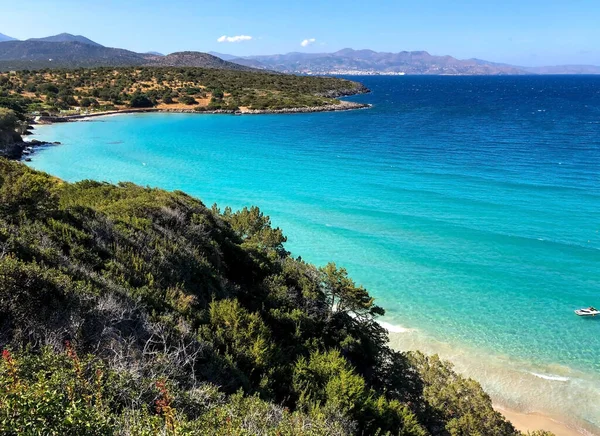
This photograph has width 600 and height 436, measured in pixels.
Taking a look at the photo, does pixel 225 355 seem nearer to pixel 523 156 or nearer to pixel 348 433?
pixel 348 433

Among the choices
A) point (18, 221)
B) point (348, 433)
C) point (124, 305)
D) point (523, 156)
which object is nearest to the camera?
point (348, 433)

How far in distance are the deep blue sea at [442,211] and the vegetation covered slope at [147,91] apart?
22430 millimetres

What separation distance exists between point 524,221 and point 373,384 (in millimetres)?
23904

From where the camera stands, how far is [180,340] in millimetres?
8414

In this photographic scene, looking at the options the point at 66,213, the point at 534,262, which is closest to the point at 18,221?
the point at 66,213

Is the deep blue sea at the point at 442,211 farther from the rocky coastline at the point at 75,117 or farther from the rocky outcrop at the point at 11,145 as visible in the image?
the rocky coastline at the point at 75,117

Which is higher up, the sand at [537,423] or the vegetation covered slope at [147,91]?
the vegetation covered slope at [147,91]

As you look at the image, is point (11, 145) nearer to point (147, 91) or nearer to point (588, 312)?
point (588, 312)

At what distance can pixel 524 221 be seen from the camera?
29.7 metres

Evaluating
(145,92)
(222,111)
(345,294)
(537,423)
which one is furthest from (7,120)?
(537,423)

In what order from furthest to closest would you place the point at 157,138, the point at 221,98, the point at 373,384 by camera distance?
the point at 221,98 → the point at 157,138 → the point at 373,384

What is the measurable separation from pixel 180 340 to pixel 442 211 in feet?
91.4

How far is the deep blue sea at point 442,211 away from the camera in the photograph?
17.5 meters

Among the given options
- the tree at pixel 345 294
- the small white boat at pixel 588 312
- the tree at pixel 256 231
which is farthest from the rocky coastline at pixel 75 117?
the small white boat at pixel 588 312
